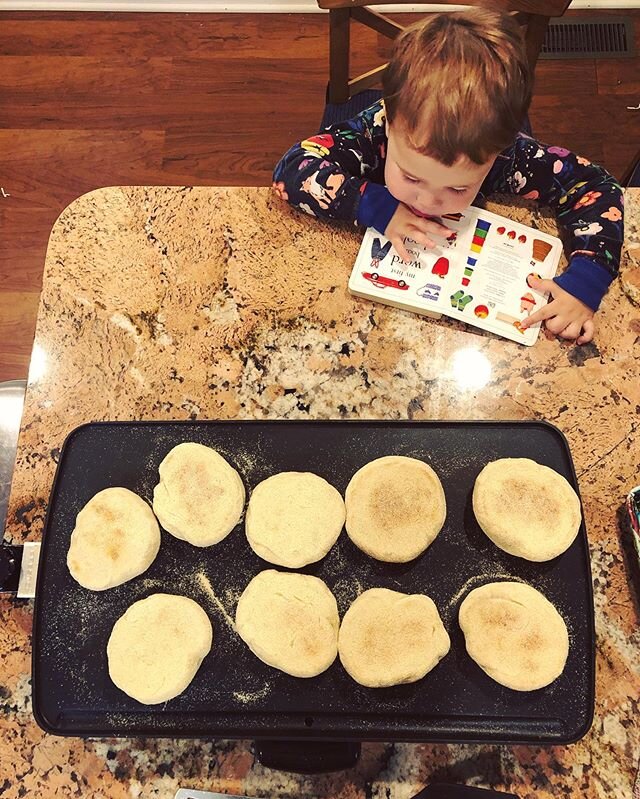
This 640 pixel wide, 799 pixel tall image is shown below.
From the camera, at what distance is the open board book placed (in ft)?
3.33

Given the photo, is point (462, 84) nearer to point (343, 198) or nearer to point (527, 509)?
point (343, 198)

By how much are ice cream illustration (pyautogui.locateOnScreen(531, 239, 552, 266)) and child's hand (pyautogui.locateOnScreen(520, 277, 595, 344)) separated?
51 mm

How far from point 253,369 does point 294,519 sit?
0.28 meters

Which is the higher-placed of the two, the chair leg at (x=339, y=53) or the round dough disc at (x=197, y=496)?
the chair leg at (x=339, y=53)

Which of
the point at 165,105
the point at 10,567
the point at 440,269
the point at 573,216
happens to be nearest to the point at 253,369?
the point at 440,269

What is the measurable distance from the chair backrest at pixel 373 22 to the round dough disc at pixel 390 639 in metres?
0.92

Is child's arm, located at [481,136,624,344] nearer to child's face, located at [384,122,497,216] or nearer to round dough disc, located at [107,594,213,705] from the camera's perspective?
child's face, located at [384,122,497,216]

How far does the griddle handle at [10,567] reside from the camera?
2.89ft

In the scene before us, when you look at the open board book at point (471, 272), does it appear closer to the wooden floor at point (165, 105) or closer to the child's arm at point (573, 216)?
the child's arm at point (573, 216)

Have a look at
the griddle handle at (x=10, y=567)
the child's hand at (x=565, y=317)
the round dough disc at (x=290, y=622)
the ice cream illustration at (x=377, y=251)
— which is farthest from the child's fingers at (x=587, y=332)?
the griddle handle at (x=10, y=567)

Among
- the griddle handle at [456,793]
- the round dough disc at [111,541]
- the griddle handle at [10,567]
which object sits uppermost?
the round dough disc at [111,541]

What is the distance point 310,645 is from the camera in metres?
0.81

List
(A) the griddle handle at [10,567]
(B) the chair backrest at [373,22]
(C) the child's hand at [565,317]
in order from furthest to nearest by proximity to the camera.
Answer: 1. (B) the chair backrest at [373,22]
2. (C) the child's hand at [565,317]
3. (A) the griddle handle at [10,567]

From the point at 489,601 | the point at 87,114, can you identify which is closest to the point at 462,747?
the point at 489,601
